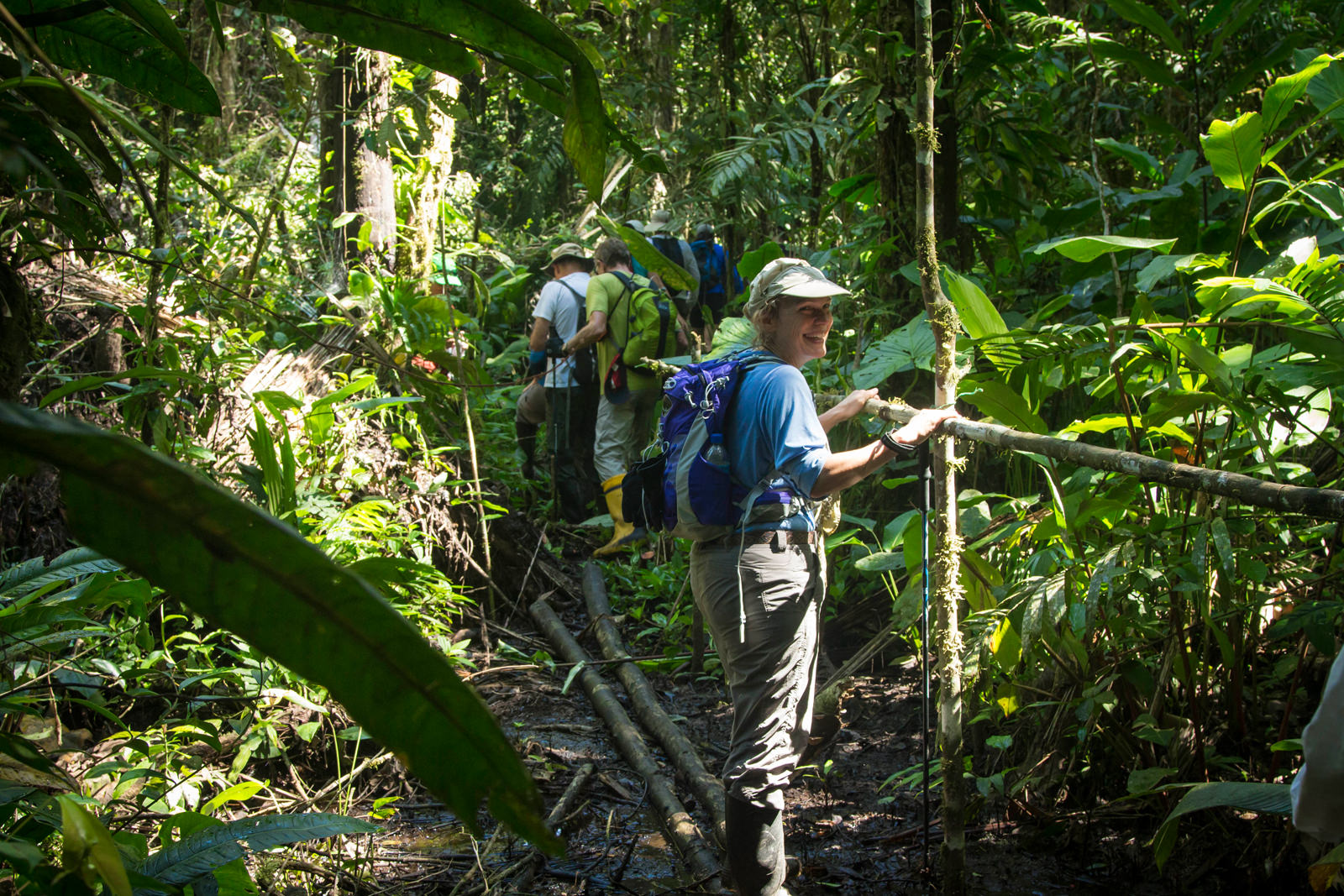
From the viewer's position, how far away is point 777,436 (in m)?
2.63

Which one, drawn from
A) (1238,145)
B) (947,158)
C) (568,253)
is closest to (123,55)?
(1238,145)

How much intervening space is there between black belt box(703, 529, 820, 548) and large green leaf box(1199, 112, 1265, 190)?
1.45 meters

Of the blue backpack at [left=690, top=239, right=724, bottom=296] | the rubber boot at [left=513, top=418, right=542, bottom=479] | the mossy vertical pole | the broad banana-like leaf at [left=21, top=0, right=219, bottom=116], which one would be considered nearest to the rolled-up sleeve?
the mossy vertical pole

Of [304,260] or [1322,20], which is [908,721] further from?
[304,260]

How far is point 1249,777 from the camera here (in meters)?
2.32

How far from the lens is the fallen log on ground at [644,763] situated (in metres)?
2.92

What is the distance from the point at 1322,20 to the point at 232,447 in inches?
229

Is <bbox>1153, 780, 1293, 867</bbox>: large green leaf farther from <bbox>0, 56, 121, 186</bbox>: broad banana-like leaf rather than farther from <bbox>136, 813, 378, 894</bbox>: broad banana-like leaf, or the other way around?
<bbox>0, 56, 121, 186</bbox>: broad banana-like leaf

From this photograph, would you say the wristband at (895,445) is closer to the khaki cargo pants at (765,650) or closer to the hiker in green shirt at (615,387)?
the khaki cargo pants at (765,650)

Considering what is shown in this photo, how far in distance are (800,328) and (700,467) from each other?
58cm

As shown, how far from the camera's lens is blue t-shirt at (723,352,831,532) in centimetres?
261

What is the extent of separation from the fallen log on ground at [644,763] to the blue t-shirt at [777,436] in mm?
1095

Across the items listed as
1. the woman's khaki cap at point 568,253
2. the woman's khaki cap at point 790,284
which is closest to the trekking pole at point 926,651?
the woman's khaki cap at point 790,284

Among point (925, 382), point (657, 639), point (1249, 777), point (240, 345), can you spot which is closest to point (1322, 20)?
point (925, 382)
